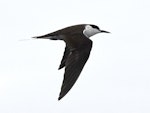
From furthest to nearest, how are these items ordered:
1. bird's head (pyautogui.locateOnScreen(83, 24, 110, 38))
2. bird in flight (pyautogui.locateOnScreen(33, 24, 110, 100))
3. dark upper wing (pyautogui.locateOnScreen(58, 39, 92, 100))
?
bird's head (pyautogui.locateOnScreen(83, 24, 110, 38))
bird in flight (pyautogui.locateOnScreen(33, 24, 110, 100))
dark upper wing (pyautogui.locateOnScreen(58, 39, 92, 100))

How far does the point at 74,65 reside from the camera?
15.9m

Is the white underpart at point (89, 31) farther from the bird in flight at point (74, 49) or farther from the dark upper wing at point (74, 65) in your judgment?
the dark upper wing at point (74, 65)

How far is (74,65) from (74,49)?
0.69 m

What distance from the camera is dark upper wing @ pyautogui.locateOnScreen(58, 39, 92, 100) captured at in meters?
15.0

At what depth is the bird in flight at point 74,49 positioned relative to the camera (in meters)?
15.2

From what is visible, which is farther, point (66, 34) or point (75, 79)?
point (66, 34)

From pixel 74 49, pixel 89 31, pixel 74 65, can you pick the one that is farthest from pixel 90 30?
pixel 74 65

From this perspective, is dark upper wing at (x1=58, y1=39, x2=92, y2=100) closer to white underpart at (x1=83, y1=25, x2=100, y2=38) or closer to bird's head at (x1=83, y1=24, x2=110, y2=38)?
bird's head at (x1=83, y1=24, x2=110, y2=38)

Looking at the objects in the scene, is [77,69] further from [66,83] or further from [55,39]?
[55,39]

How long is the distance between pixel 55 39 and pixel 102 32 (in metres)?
2.25

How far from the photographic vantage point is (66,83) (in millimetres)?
15094

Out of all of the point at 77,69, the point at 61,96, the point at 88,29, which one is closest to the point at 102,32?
the point at 88,29

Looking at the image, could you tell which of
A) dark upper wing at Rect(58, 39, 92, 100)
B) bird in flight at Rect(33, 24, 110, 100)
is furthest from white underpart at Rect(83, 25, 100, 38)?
dark upper wing at Rect(58, 39, 92, 100)

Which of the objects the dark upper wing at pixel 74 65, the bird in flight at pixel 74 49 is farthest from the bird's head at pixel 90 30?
the dark upper wing at pixel 74 65
